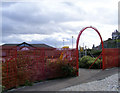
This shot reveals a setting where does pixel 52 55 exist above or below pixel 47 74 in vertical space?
above

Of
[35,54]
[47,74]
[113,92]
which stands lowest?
[113,92]

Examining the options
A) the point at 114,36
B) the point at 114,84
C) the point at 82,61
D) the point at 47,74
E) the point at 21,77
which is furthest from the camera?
the point at 114,36

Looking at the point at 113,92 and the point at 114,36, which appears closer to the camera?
the point at 113,92

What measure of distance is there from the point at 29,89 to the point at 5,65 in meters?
1.43

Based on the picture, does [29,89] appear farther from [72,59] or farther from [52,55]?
[72,59]

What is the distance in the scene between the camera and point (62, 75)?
8539 millimetres

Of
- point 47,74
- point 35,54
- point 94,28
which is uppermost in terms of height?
point 94,28

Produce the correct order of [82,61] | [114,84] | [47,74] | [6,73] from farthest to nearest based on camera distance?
[82,61] → [47,74] → [114,84] → [6,73]

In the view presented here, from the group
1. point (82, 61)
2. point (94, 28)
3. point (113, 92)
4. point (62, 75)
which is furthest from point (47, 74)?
point (82, 61)

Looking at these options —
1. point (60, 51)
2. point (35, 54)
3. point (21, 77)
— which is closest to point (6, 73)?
point (21, 77)

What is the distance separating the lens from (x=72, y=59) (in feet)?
29.3

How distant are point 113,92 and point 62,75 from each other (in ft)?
10.6

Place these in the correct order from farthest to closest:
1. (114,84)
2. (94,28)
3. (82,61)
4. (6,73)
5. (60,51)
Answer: (82,61), (94,28), (60,51), (114,84), (6,73)

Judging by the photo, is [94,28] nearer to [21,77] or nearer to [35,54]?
[35,54]
